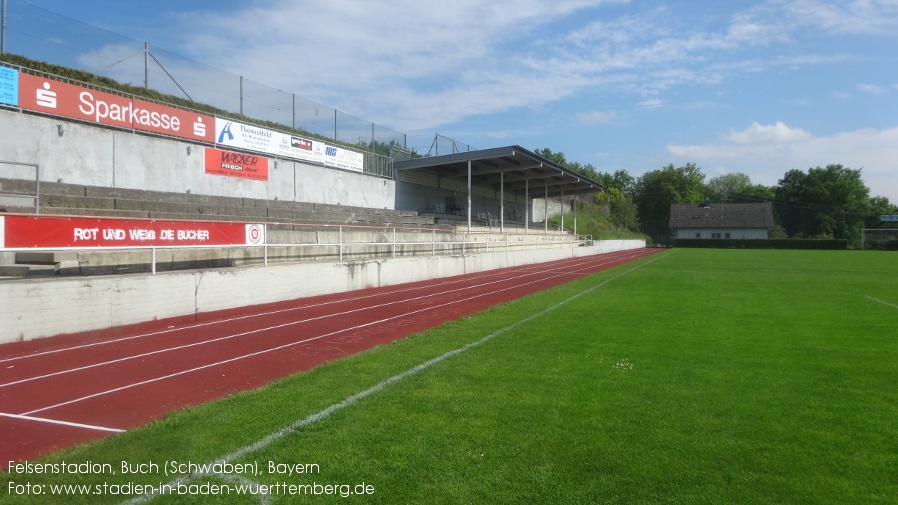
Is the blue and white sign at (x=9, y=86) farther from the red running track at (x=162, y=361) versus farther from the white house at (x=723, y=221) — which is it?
the white house at (x=723, y=221)

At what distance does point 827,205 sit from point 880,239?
87.4 feet

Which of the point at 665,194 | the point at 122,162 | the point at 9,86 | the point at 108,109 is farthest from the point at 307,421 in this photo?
the point at 665,194

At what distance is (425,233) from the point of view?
2531cm

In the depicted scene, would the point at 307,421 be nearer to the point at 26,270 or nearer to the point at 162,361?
the point at 162,361

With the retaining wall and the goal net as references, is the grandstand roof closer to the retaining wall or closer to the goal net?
the retaining wall

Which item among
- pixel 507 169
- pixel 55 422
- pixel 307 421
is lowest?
pixel 55 422

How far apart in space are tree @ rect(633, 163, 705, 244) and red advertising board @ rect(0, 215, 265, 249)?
9756cm

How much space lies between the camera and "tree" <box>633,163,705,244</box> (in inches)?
4094

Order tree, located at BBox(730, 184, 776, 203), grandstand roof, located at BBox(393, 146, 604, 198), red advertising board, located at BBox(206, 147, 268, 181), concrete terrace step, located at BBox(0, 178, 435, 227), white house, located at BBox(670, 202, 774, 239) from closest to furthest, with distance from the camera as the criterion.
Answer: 1. concrete terrace step, located at BBox(0, 178, 435, 227)
2. red advertising board, located at BBox(206, 147, 268, 181)
3. grandstand roof, located at BBox(393, 146, 604, 198)
4. white house, located at BBox(670, 202, 774, 239)
5. tree, located at BBox(730, 184, 776, 203)

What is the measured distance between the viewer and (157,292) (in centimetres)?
1045

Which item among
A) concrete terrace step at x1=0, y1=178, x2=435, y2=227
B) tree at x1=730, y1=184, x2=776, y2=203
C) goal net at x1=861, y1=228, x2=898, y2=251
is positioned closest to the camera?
concrete terrace step at x1=0, y1=178, x2=435, y2=227

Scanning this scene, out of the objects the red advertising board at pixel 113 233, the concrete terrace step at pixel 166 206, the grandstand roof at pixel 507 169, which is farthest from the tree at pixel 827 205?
the red advertising board at pixel 113 233

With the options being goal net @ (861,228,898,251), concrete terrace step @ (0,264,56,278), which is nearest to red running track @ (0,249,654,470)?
concrete terrace step @ (0,264,56,278)

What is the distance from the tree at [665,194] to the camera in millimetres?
104000
